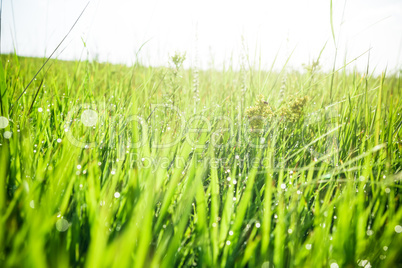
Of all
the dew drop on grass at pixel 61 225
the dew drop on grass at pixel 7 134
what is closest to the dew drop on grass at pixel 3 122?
the dew drop on grass at pixel 7 134

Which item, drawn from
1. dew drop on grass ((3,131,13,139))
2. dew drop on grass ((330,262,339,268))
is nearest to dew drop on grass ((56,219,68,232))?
dew drop on grass ((3,131,13,139))

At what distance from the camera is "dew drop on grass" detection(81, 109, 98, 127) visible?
1146 mm

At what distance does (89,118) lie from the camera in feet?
4.00

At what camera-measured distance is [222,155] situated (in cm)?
117

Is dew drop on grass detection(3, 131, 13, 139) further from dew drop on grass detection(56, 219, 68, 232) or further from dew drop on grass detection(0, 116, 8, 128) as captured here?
dew drop on grass detection(56, 219, 68, 232)

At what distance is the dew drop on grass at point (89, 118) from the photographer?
3.76ft

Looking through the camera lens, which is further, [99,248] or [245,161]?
[245,161]

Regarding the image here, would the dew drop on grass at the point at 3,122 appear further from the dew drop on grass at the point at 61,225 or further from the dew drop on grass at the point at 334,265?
the dew drop on grass at the point at 334,265

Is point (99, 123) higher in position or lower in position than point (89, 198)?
higher

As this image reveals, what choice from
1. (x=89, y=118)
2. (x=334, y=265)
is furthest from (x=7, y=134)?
(x=334, y=265)

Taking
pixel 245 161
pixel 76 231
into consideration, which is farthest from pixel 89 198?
pixel 245 161

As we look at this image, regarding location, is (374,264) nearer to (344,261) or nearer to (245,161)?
(344,261)

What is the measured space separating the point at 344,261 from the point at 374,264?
0.11m

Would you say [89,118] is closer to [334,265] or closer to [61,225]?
[61,225]
